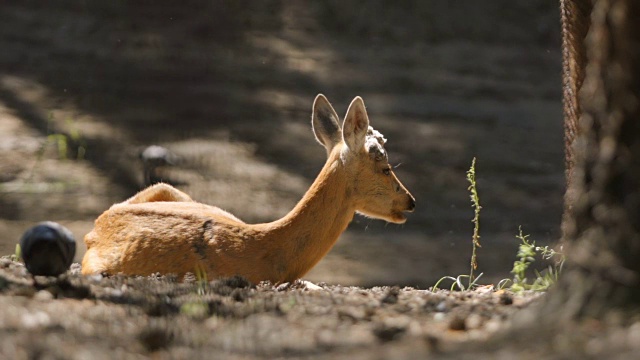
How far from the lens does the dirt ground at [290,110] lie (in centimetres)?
1070

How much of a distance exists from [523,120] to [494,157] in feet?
3.79

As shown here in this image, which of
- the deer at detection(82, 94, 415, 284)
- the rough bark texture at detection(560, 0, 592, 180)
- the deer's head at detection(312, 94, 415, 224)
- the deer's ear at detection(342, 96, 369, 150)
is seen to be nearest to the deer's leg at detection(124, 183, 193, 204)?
the deer at detection(82, 94, 415, 284)

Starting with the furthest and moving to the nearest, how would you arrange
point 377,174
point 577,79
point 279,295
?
point 377,174 < point 577,79 < point 279,295

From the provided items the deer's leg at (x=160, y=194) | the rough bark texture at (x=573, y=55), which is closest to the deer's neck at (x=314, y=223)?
the deer's leg at (x=160, y=194)

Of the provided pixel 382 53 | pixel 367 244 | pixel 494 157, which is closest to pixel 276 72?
pixel 382 53

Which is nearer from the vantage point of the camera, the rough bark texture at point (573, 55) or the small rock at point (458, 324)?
the small rock at point (458, 324)

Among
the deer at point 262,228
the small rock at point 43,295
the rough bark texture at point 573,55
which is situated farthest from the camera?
the deer at point 262,228

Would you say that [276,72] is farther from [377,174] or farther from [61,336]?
[61,336]

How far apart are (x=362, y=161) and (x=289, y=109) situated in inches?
247

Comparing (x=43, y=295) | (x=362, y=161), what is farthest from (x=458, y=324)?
(x=362, y=161)

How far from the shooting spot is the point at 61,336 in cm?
337

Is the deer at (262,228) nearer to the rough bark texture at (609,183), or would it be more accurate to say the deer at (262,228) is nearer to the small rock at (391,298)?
the small rock at (391,298)

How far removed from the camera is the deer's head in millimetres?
6773

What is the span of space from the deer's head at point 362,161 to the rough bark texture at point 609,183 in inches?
130
